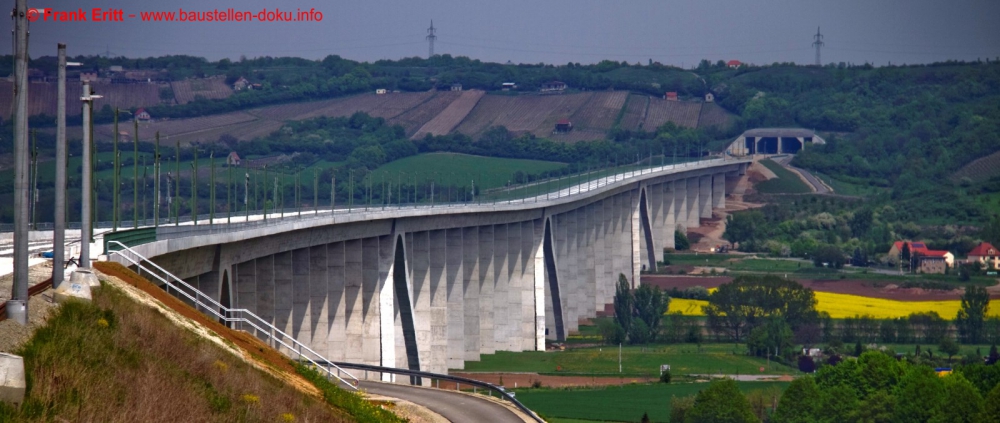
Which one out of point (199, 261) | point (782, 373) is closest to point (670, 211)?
point (782, 373)

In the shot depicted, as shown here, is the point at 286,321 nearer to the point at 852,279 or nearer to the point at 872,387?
the point at 872,387

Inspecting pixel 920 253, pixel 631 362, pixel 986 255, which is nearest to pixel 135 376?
pixel 631 362

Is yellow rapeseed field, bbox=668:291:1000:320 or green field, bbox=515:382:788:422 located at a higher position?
yellow rapeseed field, bbox=668:291:1000:320

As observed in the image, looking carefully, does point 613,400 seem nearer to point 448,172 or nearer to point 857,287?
point 857,287

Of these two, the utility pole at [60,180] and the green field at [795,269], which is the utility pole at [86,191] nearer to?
the utility pole at [60,180]

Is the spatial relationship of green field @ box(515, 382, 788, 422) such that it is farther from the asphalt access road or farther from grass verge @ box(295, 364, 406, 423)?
grass verge @ box(295, 364, 406, 423)

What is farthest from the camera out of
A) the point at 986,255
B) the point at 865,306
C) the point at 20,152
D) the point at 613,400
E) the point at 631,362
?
the point at 986,255

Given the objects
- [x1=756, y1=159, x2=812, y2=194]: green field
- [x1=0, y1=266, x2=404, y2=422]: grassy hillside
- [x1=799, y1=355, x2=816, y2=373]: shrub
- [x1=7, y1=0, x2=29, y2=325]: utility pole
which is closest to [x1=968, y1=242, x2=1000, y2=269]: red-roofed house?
[x1=756, y1=159, x2=812, y2=194]: green field
